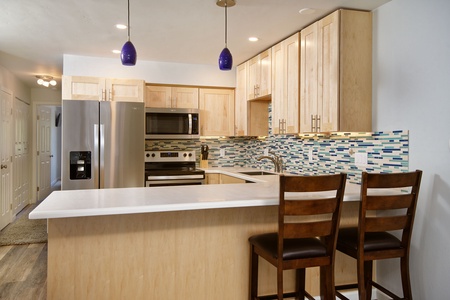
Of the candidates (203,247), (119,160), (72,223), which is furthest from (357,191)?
(119,160)

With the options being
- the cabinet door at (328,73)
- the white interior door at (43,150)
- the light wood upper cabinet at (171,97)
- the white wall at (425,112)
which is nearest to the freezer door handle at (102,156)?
the light wood upper cabinet at (171,97)

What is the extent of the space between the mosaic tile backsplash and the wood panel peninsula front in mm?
425

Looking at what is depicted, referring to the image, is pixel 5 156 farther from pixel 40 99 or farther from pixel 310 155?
pixel 310 155

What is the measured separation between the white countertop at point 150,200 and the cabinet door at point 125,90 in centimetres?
213

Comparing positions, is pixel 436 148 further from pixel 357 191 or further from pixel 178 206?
pixel 178 206

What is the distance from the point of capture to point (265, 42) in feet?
11.6

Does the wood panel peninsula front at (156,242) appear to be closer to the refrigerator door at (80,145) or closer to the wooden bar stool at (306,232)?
the wooden bar stool at (306,232)

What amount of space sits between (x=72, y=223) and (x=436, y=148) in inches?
89.4

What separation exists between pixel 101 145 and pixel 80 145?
0.74ft

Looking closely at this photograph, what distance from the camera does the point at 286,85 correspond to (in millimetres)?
3326

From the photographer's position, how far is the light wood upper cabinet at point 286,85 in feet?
10.4

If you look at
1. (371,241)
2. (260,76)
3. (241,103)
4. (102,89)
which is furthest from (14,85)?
(371,241)

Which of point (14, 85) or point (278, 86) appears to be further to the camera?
point (14, 85)

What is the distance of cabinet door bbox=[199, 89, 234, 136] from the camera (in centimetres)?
464
